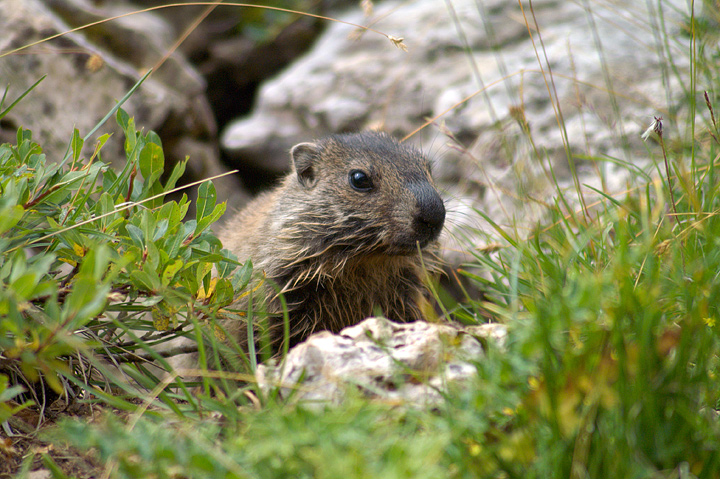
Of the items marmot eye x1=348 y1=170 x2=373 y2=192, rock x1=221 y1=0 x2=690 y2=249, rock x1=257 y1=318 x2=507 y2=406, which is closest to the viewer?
rock x1=257 y1=318 x2=507 y2=406

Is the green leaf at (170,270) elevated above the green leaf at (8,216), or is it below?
below

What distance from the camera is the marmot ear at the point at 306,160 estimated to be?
4375 millimetres

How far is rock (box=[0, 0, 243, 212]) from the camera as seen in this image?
5.57 m

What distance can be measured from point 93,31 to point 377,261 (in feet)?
Result: 17.5

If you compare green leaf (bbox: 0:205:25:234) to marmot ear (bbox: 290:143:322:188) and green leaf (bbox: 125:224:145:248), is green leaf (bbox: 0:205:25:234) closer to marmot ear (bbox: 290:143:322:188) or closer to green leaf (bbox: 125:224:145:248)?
green leaf (bbox: 125:224:145:248)

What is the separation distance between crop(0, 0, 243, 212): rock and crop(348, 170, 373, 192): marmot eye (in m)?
1.67

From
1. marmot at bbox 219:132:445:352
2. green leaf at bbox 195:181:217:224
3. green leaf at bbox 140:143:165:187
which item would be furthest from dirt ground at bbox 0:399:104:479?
marmot at bbox 219:132:445:352

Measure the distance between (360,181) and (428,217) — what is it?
0.62 m

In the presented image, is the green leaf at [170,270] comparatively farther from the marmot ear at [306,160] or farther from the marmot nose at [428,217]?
the marmot ear at [306,160]

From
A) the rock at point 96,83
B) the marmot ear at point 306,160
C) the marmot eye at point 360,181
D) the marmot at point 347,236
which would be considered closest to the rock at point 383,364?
the marmot at point 347,236

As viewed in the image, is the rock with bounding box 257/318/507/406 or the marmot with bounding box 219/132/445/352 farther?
the marmot with bounding box 219/132/445/352

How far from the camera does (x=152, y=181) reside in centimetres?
299

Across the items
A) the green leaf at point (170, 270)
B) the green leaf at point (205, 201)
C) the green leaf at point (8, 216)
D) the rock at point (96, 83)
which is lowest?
the green leaf at point (170, 270)

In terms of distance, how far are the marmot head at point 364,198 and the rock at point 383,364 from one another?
1.37 meters
